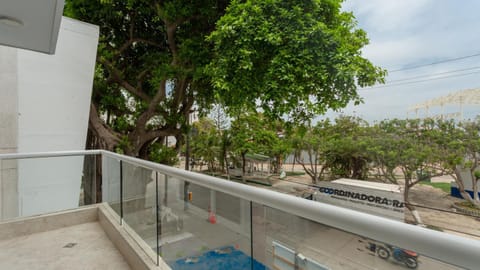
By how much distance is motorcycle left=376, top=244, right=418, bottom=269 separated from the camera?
0.62 meters

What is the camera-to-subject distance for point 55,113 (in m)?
4.56

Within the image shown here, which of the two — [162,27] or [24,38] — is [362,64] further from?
[162,27]

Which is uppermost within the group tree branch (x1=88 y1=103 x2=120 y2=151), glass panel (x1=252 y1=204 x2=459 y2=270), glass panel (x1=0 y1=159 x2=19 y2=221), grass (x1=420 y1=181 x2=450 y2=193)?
tree branch (x1=88 y1=103 x2=120 y2=151)

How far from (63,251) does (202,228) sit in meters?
1.74

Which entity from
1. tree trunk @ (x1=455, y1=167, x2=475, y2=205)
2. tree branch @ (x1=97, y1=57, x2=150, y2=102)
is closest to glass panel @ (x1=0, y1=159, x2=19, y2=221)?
tree branch @ (x1=97, y1=57, x2=150, y2=102)

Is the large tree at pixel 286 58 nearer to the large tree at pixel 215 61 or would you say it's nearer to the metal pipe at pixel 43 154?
the large tree at pixel 215 61

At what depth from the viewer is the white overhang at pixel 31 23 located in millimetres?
1868

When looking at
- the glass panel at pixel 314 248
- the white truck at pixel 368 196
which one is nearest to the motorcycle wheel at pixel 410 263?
the glass panel at pixel 314 248

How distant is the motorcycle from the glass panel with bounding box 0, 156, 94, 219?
3600mm

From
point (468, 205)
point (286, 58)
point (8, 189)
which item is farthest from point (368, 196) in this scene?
point (8, 189)

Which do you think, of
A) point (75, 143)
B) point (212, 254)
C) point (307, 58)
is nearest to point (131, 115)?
point (75, 143)

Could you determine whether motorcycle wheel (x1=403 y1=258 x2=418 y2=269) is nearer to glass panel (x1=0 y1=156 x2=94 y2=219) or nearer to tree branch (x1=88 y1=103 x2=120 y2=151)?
glass panel (x1=0 y1=156 x2=94 y2=219)

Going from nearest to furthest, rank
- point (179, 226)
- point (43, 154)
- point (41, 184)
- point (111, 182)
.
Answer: point (179, 226) < point (111, 182) < point (43, 154) < point (41, 184)

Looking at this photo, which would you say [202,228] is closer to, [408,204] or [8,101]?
[8,101]
